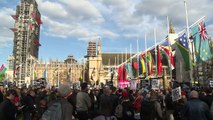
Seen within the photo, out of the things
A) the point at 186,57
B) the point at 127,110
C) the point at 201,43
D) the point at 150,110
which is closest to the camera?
the point at 150,110

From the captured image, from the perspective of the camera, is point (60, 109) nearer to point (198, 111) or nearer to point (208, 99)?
point (198, 111)

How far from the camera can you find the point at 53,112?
A: 14.1 feet

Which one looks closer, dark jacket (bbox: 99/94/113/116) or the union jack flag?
dark jacket (bbox: 99/94/113/116)

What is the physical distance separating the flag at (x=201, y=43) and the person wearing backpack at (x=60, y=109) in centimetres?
1681

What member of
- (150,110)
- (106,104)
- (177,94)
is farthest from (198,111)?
(177,94)

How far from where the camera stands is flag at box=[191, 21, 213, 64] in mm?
19406

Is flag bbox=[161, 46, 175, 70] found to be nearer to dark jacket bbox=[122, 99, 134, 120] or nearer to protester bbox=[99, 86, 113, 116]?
dark jacket bbox=[122, 99, 134, 120]

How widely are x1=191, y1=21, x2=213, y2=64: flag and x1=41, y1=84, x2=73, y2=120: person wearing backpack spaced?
55.2 feet

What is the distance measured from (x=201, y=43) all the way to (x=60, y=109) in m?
17.7

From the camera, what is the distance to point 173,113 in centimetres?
1100

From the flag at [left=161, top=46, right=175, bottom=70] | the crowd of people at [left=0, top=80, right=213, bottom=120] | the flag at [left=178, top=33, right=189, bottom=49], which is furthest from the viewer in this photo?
the flag at [left=161, top=46, right=175, bottom=70]

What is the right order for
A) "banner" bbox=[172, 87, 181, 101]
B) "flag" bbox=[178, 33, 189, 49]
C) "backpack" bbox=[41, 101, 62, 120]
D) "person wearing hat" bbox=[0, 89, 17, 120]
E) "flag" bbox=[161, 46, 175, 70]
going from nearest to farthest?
"backpack" bbox=[41, 101, 62, 120] < "person wearing hat" bbox=[0, 89, 17, 120] < "banner" bbox=[172, 87, 181, 101] < "flag" bbox=[178, 33, 189, 49] < "flag" bbox=[161, 46, 175, 70]

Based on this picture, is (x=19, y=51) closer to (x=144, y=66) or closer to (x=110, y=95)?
(x=144, y=66)

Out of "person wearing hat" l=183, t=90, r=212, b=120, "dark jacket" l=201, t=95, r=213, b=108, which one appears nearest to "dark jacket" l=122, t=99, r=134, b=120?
"dark jacket" l=201, t=95, r=213, b=108
